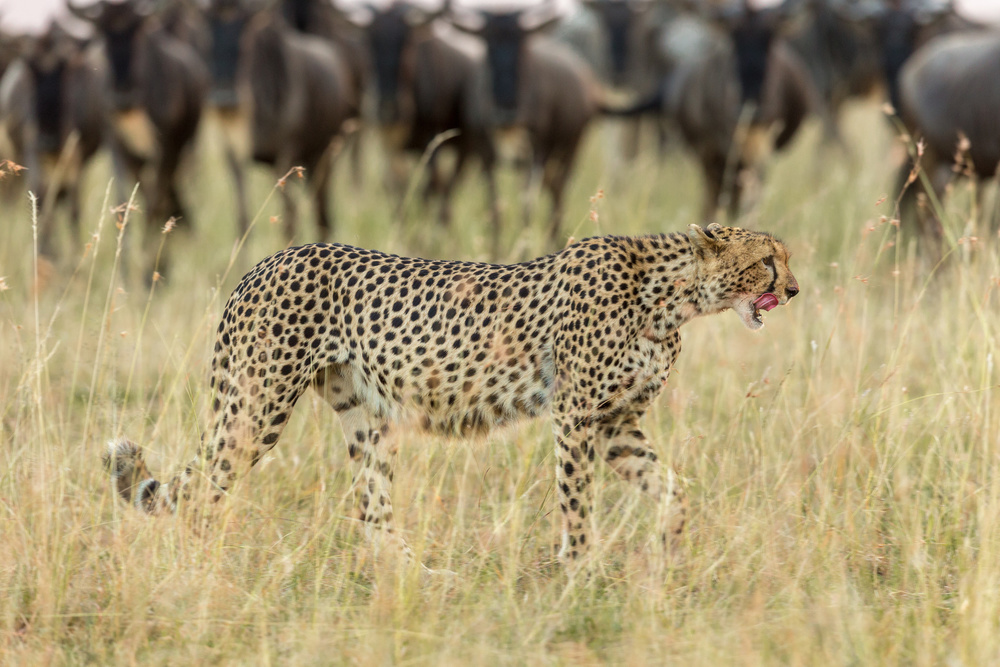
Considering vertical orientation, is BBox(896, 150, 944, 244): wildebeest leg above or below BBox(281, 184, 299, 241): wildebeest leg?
above

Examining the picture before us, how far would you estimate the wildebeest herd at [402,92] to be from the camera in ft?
33.6

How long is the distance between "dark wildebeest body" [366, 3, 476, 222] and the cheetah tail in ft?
26.6

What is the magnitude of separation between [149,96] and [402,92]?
8.15 ft

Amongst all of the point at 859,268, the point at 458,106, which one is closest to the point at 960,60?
the point at 859,268

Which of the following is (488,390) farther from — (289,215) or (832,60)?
(832,60)

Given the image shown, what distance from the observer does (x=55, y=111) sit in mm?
10359

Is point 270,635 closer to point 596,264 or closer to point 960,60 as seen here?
point 596,264

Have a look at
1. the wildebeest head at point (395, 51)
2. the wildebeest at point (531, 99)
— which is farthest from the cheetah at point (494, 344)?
the wildebeest head at point (395, 51)

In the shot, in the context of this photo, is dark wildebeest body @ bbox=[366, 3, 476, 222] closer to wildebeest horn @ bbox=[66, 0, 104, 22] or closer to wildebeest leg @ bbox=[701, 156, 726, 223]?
wildebeest leg @ bbox=[701, 156, 726, 223]

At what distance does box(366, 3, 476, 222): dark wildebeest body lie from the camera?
12.1m

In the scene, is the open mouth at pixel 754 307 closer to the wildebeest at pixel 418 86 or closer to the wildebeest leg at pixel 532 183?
the wildebeest leg at pixel 532 183

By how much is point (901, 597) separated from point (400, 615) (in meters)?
1.53

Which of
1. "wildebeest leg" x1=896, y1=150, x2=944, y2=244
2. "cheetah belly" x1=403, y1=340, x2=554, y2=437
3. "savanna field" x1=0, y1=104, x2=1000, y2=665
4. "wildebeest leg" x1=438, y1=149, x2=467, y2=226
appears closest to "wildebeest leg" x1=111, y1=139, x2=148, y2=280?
"wildebeest leg" x1=438, y1=149, x2=467, y2=226

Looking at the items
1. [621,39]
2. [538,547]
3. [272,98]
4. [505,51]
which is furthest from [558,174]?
[538,547]
